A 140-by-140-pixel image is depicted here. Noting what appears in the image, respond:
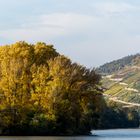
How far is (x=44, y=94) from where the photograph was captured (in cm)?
10075

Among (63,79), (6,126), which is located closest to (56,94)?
(63,79)

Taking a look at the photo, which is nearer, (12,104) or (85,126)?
(12,104)

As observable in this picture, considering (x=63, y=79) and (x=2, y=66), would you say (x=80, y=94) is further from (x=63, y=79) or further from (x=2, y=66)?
(x=2, y=66)

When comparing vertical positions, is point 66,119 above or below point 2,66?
below

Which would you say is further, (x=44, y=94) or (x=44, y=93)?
(x=44, y=93)

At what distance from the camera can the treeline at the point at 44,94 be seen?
98.6 m

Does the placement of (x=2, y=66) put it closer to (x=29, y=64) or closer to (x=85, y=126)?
Answer: (x=29, y=64)

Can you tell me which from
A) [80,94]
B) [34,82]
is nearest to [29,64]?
[34,82]

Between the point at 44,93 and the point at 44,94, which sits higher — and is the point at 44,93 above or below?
above

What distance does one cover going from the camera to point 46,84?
335ft

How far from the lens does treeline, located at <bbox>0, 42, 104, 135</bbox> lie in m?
98.6

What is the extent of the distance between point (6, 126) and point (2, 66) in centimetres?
1152

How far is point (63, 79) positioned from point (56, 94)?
3302 mm

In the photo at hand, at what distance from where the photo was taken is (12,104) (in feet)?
329
